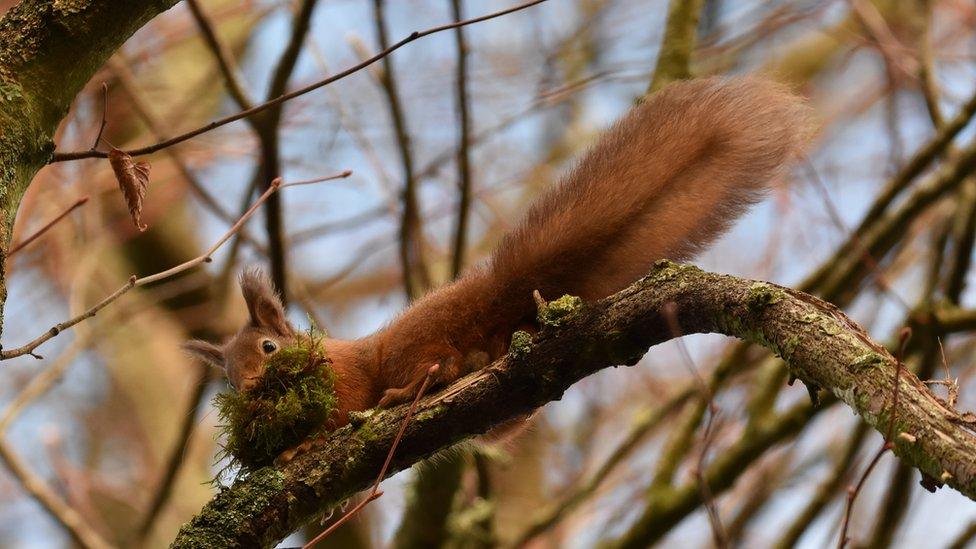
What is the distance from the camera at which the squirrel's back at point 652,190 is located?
7.68 ft

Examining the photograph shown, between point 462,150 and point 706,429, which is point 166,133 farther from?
point 706,429

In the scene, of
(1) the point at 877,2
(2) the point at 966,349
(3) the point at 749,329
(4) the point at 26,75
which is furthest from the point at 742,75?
(1) the point at 877,2

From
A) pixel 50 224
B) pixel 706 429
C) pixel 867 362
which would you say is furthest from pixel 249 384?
pixel 867 362

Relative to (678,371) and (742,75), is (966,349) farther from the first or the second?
(742,75)

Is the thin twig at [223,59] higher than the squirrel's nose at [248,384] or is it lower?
higher

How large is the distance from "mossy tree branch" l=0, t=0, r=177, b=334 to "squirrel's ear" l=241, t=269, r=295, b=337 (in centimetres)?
111

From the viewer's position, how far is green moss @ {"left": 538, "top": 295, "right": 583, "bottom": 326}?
2051mm

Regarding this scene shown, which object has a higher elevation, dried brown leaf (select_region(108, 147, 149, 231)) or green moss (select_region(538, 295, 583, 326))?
dried brown leaf (select_region(108, 147, 149, 231))

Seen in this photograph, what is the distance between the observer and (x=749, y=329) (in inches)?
69.1

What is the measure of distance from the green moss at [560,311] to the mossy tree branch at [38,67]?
1.00 meters

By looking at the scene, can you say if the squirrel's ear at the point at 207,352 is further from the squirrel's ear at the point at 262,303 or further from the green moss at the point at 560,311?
the green moss at the point at 560,311

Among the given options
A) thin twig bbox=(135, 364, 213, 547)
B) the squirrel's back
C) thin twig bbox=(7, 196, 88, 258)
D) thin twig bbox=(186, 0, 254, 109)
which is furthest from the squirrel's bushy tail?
thin twig bbox=(135, 364, 213, 547)

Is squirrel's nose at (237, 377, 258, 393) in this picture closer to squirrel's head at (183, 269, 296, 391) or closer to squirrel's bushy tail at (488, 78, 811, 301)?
squirrel's head at (183, 269, 296, 391)

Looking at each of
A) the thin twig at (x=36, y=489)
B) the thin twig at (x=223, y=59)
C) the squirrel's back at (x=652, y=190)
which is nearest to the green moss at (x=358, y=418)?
the squirrel's back at (x=652, y=190)
